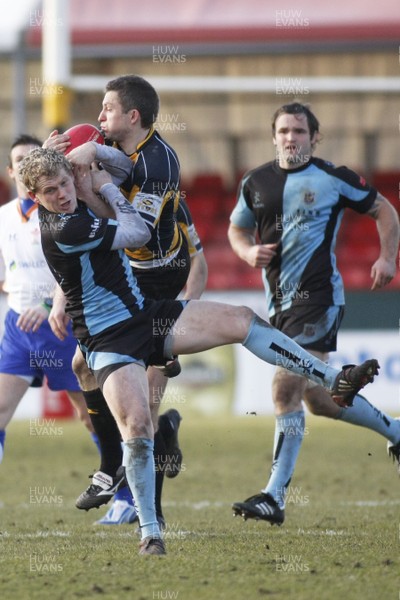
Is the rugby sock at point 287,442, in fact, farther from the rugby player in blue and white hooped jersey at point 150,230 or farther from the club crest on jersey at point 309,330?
the rugby player in blue and white hooped jersey at point 150,230

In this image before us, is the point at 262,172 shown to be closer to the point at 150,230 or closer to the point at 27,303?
the point at 150,230

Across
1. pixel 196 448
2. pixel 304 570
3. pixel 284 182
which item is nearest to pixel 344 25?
pixel 196 448

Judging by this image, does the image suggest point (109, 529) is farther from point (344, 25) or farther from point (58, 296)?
point (344, 25)

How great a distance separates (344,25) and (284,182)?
Result: 11759mm

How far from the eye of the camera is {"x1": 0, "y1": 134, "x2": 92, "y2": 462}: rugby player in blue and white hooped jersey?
7664mm

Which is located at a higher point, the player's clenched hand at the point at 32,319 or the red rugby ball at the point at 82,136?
the red rugby ball at the point at 82,136

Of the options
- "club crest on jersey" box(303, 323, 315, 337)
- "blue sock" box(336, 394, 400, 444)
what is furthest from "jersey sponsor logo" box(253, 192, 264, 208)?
"blue sock" box(336, 394, 400, 444)

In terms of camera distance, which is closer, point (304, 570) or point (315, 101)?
point (304, 570)

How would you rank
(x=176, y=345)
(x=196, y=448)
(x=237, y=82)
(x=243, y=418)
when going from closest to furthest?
(x=176, y=345) < (x=196, y=448) < (x=243, y=418) < (x=237, y=82)

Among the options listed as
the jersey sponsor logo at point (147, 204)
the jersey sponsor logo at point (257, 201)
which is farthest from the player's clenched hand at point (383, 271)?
the jersey sponsor logo at point (147, 204)

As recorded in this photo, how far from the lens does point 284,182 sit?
24.6 ft

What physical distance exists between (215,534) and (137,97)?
2464mm

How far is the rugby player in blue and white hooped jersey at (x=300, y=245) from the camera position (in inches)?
287

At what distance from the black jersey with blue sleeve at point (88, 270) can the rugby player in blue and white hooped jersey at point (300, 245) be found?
1.42m
